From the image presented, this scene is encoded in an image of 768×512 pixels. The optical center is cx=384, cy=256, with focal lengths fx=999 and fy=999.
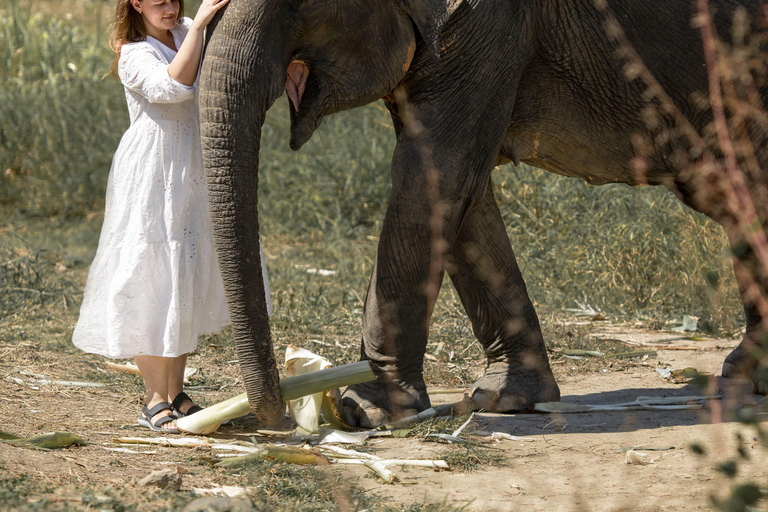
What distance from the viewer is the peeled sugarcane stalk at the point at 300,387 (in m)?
4.14

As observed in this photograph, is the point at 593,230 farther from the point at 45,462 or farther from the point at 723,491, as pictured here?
the point at 45,462

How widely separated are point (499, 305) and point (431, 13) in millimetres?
1585

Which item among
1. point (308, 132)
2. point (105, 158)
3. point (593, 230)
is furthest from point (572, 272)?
point (105, 158)

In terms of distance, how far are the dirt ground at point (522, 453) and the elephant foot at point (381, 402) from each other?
0.22m

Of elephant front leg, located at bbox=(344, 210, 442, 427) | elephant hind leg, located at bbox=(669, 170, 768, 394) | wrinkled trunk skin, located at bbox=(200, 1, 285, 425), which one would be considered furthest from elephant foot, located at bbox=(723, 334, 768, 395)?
→ wrinkled trunk skin, located at bbox=(200, 1, 285, 425)

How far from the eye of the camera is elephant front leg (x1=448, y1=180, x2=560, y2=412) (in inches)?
196

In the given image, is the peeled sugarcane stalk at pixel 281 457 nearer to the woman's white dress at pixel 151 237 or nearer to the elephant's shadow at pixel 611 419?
the woman's white dress at pixel 151 237

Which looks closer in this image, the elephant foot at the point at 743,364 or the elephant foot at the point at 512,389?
the elephant foot at the point at 512,389

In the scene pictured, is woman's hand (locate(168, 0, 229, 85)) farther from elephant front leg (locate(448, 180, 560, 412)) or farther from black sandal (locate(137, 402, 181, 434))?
elephant front leg (locate(448, 180, 560, 412))

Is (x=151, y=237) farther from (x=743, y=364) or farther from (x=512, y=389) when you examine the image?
(x=743, y=364)

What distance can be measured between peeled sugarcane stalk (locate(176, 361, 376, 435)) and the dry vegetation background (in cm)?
53

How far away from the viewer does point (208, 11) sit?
386cm

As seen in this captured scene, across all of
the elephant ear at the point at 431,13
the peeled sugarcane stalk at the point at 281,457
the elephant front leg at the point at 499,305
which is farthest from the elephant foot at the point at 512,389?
the elephant ear at the point at 431,13

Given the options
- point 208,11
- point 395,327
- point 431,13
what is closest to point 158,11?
point 208,11
